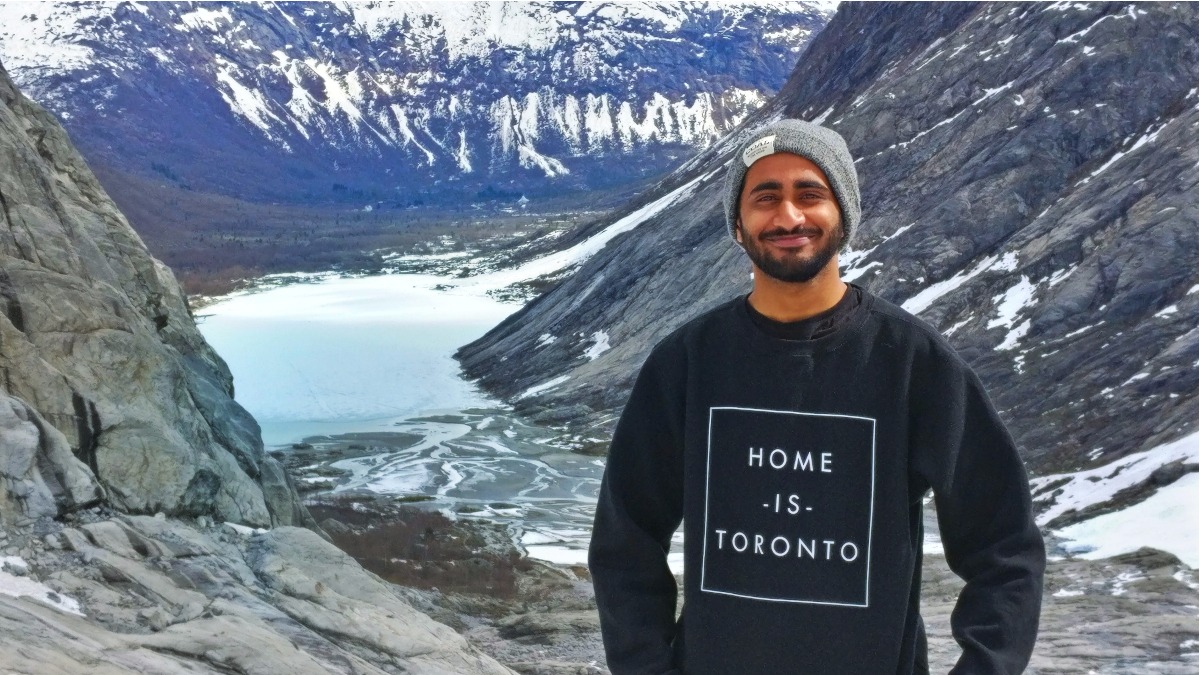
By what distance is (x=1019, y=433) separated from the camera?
3462 cm

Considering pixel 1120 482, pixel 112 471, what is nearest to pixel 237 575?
pixel 112 471

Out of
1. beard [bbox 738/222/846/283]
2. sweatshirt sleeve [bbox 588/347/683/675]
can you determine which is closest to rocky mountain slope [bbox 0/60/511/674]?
sweatshirt sleeve [bbox 588/347/683/675]

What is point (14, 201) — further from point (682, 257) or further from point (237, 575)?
point (682, 257)

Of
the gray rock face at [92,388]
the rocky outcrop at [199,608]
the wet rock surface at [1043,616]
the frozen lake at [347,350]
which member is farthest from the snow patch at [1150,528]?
the frozen lake at [347,350]

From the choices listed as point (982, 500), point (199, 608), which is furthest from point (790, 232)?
point (199, 608)

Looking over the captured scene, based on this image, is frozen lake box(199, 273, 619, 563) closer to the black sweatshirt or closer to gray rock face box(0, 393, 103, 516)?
gray rock face box(0, 393, 103, 516)

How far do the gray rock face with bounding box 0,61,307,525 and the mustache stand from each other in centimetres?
1037

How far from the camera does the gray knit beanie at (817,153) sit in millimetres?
4285

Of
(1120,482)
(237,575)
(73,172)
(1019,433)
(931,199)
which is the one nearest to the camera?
(237,575)

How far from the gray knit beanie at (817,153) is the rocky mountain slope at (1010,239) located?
2758cm

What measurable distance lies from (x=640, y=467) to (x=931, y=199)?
170 ft

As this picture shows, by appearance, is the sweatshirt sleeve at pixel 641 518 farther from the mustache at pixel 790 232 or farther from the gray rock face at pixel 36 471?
the gray rock face at pixel 36 471

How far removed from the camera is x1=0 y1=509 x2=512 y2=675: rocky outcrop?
926cm

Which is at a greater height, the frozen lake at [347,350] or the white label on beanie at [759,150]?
the frozen lake at [347,350]
